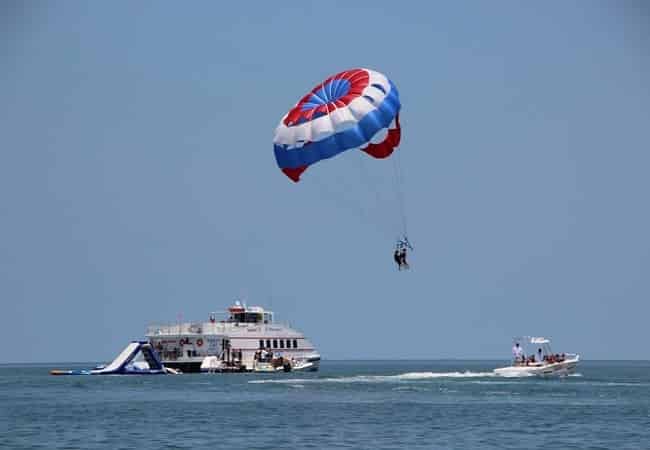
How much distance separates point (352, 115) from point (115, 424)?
1730 centimetres

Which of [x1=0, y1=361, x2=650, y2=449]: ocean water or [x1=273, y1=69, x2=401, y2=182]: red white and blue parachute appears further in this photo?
[x1=273, y1=69, x2=401, y2=182]: red white and blue parachute

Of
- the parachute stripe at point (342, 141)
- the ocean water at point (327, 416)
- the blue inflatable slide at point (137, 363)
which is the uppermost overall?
the parachute stripe at point (342, 141)

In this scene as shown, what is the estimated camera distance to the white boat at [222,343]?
10369 centimetres

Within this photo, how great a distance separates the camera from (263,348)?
106m

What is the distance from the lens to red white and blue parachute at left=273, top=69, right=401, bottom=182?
185ft

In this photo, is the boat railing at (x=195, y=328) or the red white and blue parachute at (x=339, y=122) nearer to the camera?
the red white and blue parachute at (x=339, y=122)

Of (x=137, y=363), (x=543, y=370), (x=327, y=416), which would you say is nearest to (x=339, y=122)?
(x=327, y=416)

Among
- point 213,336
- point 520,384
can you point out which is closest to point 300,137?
point 520,384

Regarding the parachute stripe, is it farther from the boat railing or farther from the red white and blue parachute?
the boat railing

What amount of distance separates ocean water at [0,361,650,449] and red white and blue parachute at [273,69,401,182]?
11716 mm

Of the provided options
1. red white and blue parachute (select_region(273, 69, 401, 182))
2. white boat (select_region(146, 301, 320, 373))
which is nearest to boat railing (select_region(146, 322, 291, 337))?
white boat (select_region(146, 301, 320, 373))

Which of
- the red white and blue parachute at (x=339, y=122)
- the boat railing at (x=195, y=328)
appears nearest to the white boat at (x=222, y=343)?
the boat railing at (x=195, y=328)

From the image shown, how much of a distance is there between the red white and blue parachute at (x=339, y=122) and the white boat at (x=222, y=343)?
46656 millimetres

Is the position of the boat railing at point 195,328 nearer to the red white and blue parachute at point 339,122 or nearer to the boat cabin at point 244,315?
the boat cabin at point 244,315
